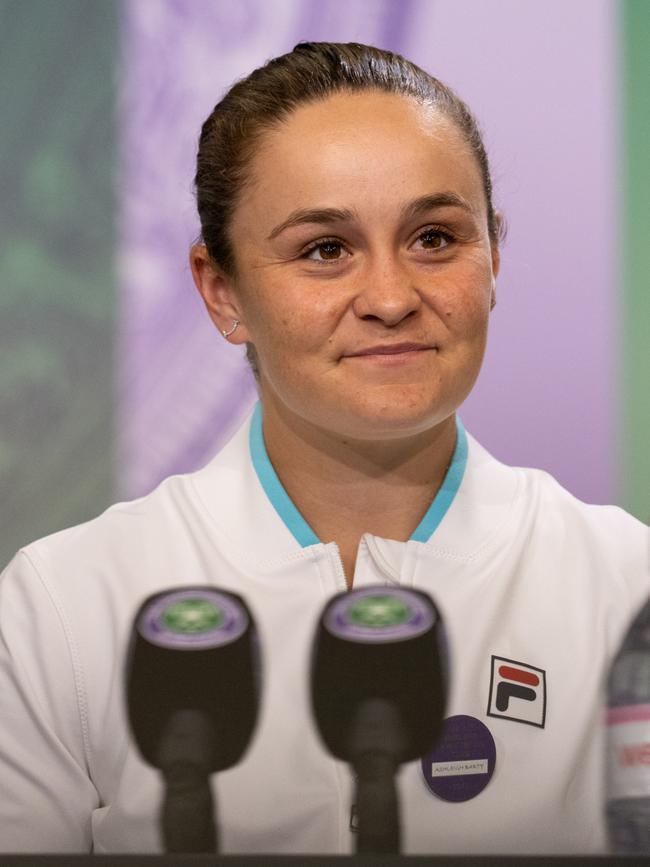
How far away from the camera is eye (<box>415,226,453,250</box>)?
2.89ft

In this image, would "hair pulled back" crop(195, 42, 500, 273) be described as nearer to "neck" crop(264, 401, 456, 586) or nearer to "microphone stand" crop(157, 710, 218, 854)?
"neck" crop(264, 401, 456, 586)

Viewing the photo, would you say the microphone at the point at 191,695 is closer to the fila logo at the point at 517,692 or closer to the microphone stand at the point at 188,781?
the microphone stand at the point at 188,781

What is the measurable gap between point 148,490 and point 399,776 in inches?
20.3

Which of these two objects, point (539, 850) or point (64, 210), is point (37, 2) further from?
point (539, 850)

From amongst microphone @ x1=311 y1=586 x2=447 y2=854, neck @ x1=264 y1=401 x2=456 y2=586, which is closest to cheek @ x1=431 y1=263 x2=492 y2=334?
neck @ x1=264 y1=401 x2=456 y2=586

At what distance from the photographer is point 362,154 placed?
33.5 inches

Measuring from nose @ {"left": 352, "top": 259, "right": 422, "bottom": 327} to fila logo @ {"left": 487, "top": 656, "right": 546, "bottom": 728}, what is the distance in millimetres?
297

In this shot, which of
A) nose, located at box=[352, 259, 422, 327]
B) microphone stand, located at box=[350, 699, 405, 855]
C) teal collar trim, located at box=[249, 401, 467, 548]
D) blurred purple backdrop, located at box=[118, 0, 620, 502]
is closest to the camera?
microphone stand, located at box=[350, 699, 405, 855]

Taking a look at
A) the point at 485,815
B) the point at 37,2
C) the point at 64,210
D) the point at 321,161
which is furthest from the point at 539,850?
the point at 37,2

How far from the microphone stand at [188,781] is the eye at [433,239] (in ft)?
1.39

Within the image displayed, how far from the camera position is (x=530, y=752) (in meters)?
0.87

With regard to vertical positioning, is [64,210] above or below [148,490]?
above

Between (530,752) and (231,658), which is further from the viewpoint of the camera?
(530,752)

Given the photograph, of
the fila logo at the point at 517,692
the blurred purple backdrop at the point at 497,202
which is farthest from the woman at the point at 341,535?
the blurred purple backdrop at the point at 497,202
